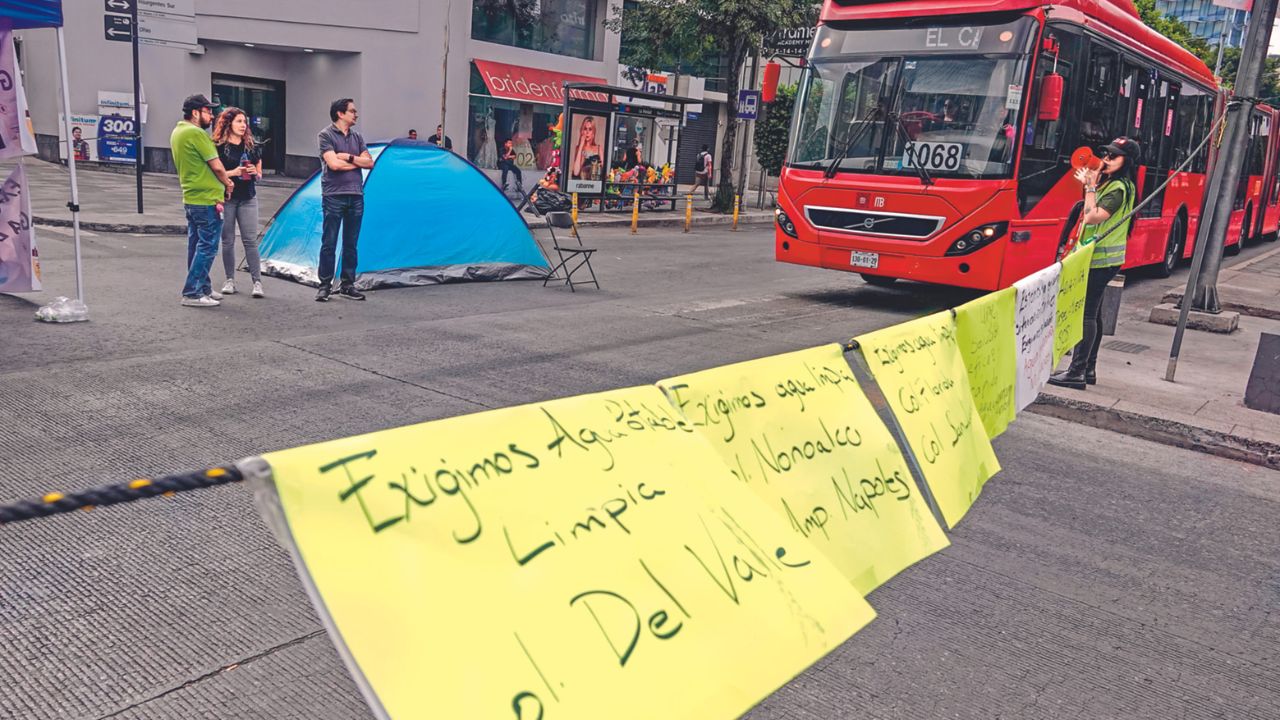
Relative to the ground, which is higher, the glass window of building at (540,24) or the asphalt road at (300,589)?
the glass window of building at (540,24)

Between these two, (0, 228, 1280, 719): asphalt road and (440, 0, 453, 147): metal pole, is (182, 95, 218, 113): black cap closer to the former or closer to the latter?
(0, 228, 1280, 719): asphalt road

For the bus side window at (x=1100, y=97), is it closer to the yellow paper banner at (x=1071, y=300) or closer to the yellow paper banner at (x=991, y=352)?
the yellow paper banner at (x=1071, y=300)

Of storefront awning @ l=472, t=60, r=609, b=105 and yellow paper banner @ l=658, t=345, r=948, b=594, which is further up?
storefront awning @ l=472, t=60, r=609, b=105

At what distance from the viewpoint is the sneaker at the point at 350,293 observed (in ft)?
33.2

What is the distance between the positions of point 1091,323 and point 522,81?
2356 centimetres

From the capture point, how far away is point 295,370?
696cm

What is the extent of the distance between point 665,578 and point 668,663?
20 cm

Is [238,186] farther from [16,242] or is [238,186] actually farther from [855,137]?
[855,137]

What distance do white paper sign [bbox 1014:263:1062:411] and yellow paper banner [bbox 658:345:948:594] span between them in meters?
2.49

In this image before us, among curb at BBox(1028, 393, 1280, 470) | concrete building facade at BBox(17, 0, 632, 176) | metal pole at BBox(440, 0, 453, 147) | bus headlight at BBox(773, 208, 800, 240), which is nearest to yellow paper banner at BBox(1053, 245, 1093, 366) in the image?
curb at BBox(1028, 393, 1280, 470)

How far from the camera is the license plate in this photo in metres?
11.1

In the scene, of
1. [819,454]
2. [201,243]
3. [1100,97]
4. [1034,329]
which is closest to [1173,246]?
[1100,97]

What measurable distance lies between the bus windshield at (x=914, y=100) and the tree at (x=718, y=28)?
1445 cm

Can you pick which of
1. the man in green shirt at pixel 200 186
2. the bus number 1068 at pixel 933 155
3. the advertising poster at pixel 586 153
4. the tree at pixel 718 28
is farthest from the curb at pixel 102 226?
the tree at pixel 718 28
